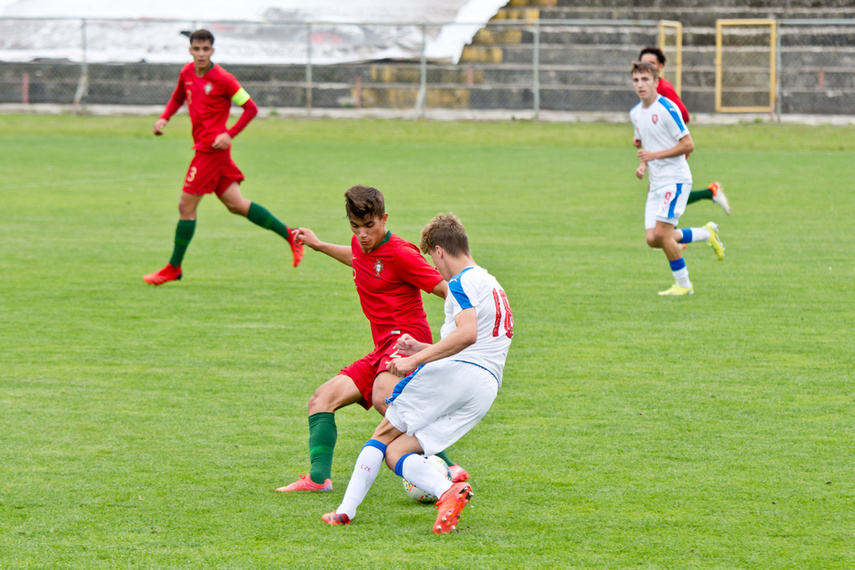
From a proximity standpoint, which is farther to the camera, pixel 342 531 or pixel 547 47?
pixel 547 47

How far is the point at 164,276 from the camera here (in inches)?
376

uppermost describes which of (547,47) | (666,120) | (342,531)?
(547,47)

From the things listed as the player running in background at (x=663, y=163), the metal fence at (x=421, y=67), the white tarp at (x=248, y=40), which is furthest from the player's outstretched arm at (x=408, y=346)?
the white tarp at (x=248, y=40)

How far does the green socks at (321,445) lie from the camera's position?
4.66 meters

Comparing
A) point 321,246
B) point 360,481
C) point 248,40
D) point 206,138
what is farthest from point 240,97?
point 248,40

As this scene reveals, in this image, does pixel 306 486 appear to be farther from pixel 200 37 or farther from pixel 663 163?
pixel 200 37

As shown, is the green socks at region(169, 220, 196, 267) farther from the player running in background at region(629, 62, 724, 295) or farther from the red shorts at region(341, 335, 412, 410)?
the red shorts at region(341, 335, 412, 410)

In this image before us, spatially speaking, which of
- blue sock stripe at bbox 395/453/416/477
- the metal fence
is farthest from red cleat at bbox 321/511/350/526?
the metal fence

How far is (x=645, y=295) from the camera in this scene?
9.06m

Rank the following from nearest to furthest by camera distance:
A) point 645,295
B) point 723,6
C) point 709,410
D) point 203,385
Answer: point 709,410, point 203,385, point 645,295, point 723,6

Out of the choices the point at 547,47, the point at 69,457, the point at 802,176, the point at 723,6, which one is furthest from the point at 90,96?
the point at 69,457

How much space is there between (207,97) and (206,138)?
1.23 feet

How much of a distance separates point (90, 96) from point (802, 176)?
20.0 meters

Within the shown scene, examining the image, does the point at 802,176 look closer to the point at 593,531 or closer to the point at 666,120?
the point at 666,120
